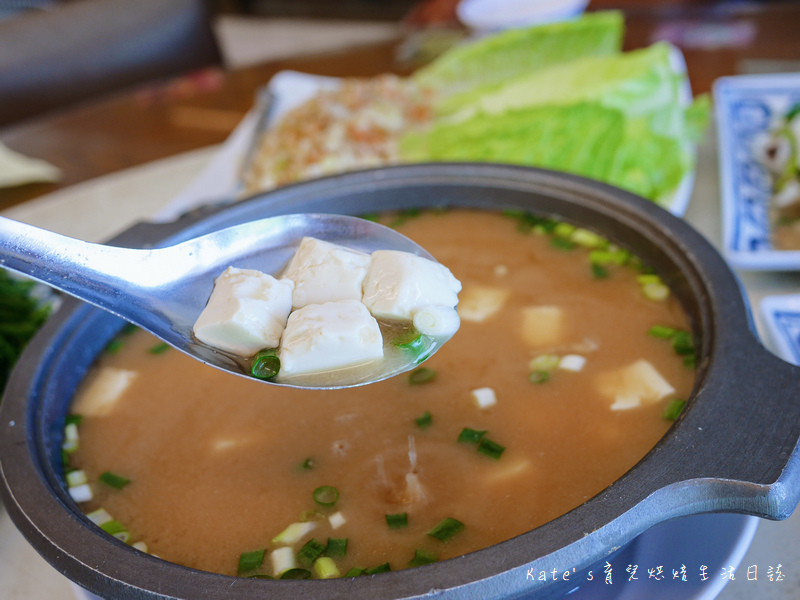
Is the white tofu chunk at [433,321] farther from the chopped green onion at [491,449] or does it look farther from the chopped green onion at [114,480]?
the chopped green onion at [114,480]

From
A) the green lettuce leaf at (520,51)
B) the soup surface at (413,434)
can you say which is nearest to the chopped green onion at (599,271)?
the soup surface at (413,434)

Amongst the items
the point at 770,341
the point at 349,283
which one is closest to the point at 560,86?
the point at 770,341

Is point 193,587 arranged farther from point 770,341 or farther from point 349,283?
point 770,341

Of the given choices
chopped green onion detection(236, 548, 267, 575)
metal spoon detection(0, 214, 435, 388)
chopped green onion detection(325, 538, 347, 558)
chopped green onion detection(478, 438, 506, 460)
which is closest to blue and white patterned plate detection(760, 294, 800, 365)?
chopped green onion detection(478, 438, 506, 460)

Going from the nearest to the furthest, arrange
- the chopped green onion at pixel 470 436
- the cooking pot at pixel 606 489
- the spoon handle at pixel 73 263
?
the cooking pot at pixel 606 489 < the spoon handle at pixel 73 263 < the chopped green onion at pixel 470 436

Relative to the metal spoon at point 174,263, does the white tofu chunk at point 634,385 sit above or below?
below

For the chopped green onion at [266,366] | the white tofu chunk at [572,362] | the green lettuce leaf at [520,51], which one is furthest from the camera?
the green lettuce leaf at [520,51]
